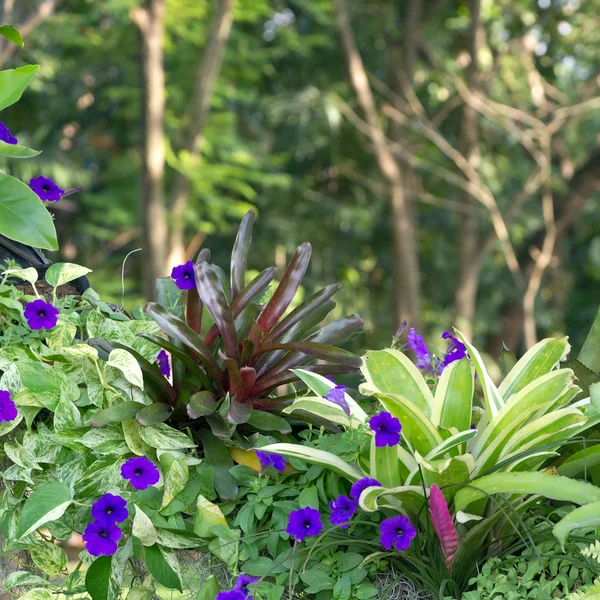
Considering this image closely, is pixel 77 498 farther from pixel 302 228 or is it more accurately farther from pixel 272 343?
pixel 302 228

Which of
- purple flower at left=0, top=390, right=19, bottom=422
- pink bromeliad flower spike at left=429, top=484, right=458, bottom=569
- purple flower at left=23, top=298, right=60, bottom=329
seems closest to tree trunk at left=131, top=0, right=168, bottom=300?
purple flower at left=23, top=298, right=60, bottom=329

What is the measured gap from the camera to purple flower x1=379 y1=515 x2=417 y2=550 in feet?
4.07

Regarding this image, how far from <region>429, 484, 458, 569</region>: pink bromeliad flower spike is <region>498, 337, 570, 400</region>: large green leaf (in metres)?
0.37

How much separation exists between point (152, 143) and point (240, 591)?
16.3 ft

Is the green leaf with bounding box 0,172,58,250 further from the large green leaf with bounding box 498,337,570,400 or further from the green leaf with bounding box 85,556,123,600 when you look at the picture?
the large green leaf with bounding box 498,337,570,400

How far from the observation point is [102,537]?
4.29ft

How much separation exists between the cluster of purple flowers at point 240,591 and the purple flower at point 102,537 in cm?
19

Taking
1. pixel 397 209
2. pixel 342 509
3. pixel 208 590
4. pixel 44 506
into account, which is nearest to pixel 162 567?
pixel 208 590

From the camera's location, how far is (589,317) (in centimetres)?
1280

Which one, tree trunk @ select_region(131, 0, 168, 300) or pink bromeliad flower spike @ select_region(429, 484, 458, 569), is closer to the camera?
pink bromeliad flower spike @ select_region(429, 484, 458, 569)

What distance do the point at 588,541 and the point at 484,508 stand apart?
6.7 inches

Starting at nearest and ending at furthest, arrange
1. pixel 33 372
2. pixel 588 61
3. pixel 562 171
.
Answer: pixel 33 372 < pixel 588 61 < pixel 562 171

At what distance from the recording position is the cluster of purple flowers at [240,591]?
1.28 meters

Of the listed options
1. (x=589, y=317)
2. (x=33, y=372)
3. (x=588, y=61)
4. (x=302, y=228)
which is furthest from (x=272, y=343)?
(x=589, y=317)
